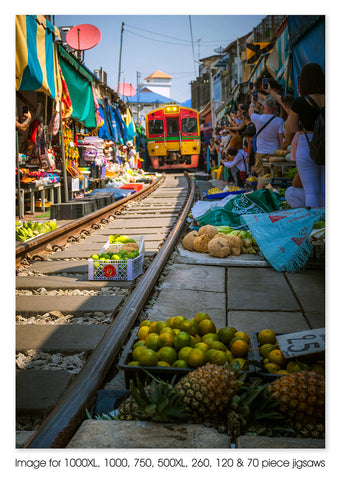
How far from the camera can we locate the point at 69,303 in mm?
3795

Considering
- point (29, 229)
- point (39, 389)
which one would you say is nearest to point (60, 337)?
point (39, 389)

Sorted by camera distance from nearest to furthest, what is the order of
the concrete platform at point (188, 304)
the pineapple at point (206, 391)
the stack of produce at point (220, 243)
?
the pineapple at point (206, 391) → the concrete platform at point (188, 304) → the stack of produce at point (220, 243)

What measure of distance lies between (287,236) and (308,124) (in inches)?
49.7

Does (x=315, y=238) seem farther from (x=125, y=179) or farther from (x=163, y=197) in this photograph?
(x=125, y=179)

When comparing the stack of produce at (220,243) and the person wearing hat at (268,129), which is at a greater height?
the person wearing hat at (268,129)

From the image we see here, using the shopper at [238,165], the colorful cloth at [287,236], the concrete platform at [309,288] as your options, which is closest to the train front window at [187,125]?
the shopper at [238,165]

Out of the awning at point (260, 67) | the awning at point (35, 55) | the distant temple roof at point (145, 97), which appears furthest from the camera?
the distant temple roof at point (145, 97)

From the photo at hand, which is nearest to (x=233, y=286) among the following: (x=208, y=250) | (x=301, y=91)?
(x=208, y=250)

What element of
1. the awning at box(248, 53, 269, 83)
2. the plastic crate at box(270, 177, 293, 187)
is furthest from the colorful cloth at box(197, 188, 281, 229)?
the awning at box(248, 53, 269, 83)

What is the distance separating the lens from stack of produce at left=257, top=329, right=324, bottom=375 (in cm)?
217

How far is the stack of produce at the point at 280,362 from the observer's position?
2.17 m

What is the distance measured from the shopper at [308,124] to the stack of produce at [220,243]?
90 centimetres

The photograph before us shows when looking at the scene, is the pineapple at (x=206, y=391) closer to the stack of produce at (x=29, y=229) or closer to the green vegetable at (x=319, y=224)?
the green vegetable at (x=319, y=224)

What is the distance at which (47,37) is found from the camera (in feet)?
30.6
